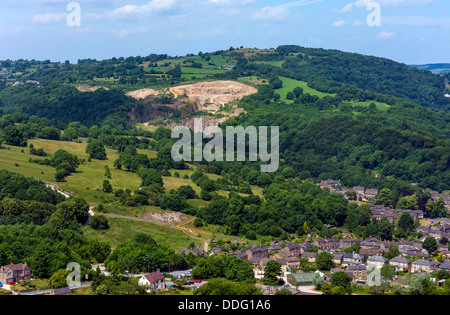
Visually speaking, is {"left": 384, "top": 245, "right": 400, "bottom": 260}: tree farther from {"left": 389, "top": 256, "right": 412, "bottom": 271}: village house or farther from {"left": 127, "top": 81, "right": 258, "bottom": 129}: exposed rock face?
{"left": 127, "top": 81, "right": 258, "bottom": 129}: exposed rock face

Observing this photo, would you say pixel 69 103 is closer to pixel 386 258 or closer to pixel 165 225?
pixel 165 225

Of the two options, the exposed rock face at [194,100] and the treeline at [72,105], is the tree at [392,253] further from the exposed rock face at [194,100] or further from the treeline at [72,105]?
the treeline at [72,105]

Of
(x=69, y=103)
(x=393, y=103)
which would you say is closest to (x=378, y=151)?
(x=393, y=103)

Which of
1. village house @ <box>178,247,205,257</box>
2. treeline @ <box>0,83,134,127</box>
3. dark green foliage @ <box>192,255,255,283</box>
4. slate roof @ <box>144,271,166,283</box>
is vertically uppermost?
treeline @ <box>0,83,134,127</box>

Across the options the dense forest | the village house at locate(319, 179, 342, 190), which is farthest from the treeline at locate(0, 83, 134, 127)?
the village house at locate(319, 179, 342, 190)

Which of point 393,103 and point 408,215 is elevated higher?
point 393,103
